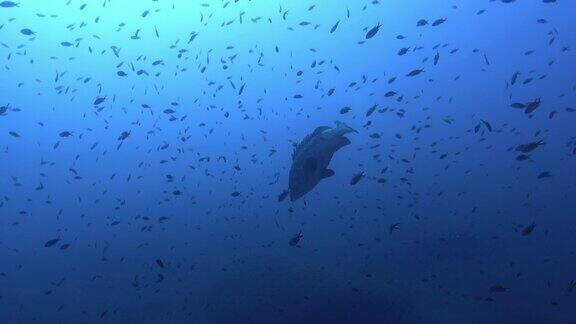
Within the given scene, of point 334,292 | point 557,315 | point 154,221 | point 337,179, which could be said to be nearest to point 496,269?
point 557,315

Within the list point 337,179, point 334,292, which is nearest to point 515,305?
point 334,292

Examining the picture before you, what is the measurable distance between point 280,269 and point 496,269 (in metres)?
13.6

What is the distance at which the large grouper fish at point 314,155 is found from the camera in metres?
8.34

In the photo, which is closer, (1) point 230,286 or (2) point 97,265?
(1) point 230,286

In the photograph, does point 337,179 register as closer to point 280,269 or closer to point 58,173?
point 280,269

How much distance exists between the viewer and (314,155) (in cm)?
838

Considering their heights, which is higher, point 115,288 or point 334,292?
point 334,292

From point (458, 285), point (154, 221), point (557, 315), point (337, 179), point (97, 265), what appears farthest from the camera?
point (337, 179)

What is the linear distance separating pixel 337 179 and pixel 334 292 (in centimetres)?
2362

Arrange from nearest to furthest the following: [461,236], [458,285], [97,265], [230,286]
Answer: [230,286] → [458,285] → [461,236] → [97,265]

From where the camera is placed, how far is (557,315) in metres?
20.0

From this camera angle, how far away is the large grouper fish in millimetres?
8336

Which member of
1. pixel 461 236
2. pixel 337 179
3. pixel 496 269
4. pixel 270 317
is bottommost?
pixel 337 179

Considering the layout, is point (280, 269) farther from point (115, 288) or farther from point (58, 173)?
point (58, 173)
